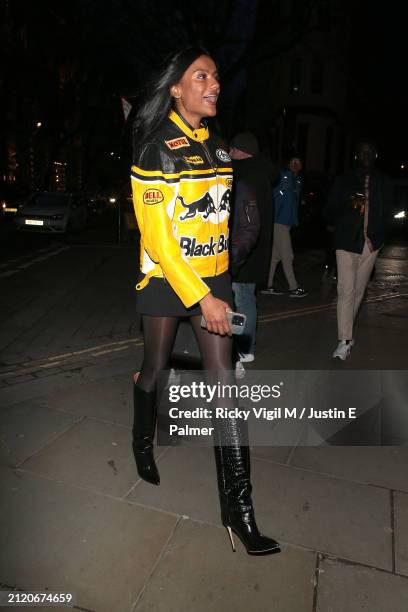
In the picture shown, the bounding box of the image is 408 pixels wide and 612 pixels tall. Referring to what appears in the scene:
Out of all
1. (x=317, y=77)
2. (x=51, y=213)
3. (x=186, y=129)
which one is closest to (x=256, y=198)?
(x=186, y=129)

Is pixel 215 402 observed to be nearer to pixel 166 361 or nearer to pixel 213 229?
pixel 166 361

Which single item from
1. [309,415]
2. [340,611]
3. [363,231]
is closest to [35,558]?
[340,611]

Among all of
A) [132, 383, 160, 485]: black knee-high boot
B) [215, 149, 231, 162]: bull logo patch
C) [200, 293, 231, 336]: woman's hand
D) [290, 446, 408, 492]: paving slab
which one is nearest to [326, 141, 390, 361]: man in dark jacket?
[290, 446, 408, 492]: paving slab

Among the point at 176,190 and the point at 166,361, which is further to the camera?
the point at 166,361

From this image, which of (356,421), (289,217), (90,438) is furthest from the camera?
(289,217)

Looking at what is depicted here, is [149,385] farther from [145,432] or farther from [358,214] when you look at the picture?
[358,214]

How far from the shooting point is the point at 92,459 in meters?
3.25

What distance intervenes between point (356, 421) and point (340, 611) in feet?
6.05

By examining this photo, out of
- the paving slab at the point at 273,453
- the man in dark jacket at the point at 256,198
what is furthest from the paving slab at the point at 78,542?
the man in dark jacket at the point at 256,198

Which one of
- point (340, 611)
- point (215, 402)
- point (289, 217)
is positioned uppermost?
point (289, 217)

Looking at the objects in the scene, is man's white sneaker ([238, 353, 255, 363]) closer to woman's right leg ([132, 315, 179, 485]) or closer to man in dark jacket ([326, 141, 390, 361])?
man in dark jacket ([326, 141, 390, 361])

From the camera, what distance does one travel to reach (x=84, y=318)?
6605mm

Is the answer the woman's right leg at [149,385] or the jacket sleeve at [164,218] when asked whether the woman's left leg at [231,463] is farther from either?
the jacket sleeve at [164,218]

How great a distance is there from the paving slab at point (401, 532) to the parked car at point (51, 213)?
15.3 meters
